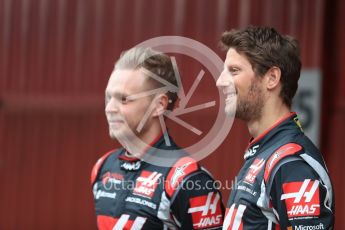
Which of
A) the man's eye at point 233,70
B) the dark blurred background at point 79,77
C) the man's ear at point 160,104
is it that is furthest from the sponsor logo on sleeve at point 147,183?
the dark blurred background at point 79,77

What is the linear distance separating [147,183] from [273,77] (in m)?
0.87

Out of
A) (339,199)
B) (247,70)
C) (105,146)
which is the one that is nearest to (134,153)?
(247,70)

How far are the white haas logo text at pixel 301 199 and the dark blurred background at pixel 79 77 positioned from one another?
303 centimetres

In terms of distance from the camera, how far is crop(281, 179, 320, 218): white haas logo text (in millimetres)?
2732

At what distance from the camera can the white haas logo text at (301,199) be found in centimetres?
Answer: 273

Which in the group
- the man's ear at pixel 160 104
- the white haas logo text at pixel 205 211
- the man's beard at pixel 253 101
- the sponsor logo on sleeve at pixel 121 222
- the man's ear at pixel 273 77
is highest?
the man's ear at pixel 273 77

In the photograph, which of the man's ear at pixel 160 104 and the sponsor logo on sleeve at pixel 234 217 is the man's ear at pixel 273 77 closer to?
the sponsor logo on sleeve at pixel 234 217

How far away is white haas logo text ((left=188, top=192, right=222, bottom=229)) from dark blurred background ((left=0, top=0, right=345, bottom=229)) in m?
2.32

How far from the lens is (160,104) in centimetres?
370

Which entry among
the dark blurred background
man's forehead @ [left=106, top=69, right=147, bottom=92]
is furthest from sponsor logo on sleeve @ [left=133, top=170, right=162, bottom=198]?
the dark blurred background

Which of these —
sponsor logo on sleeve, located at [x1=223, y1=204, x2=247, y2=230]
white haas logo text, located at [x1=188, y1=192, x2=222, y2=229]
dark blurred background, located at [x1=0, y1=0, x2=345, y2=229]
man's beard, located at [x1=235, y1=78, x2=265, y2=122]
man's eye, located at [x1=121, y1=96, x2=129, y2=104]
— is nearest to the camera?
sponsor logo on sleeve, located at [x1=223, y1=204, x2=247, y2=230]

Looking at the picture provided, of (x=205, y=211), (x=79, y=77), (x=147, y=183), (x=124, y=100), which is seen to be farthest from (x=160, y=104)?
(x=79, y=77)

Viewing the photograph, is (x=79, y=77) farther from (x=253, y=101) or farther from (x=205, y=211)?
(x=253, y=101)

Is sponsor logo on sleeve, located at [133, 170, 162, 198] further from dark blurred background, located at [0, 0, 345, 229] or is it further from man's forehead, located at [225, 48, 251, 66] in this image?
dark blurred background, located at [0, 0, 345, 229]
